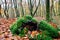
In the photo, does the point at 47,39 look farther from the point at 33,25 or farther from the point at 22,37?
the point at 33,25

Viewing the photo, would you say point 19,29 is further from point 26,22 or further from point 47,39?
point 47,39

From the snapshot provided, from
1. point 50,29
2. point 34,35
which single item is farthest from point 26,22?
point 34,35

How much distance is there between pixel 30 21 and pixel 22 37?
2.95 feet

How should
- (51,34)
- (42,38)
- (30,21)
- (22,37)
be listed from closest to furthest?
(42,38), (22,37), (51,34), (30,21)

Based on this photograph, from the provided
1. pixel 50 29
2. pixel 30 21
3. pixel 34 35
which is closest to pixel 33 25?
pixel 30 21

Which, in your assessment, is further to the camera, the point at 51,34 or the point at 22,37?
the point at 51,34

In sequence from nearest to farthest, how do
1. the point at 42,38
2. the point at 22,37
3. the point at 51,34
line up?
the point at 42,38, the point at 22,37, the point at 51,34

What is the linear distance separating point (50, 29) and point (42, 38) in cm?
104

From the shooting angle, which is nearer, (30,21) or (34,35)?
(34,35)

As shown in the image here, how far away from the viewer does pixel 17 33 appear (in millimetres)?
6062

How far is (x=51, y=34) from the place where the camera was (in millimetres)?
5773

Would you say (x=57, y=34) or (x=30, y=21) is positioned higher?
(x=30, y=21)

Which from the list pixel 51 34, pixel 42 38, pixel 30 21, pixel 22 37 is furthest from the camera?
pixel 30 21

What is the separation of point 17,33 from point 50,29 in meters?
1.00
